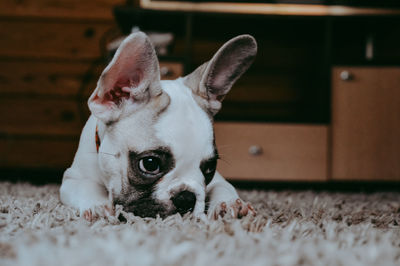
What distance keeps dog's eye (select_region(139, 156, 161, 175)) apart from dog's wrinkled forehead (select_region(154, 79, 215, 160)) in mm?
47

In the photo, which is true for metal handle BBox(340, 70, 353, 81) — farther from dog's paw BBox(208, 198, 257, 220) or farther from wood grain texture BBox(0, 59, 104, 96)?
wood grain texture BBox(0, 59, 104, 96)

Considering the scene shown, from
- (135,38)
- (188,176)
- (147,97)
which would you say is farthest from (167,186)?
(135,38)

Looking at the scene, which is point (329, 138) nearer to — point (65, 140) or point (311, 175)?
point (311, 175)

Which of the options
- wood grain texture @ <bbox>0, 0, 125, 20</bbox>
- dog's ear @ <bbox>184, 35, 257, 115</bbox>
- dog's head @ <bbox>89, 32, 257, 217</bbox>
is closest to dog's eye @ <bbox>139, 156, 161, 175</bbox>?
dog's head @ <bbox>89, 32, 257, 217</bbox>

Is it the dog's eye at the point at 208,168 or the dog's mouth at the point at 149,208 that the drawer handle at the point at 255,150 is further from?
the dog's mouth at the point at 149,208

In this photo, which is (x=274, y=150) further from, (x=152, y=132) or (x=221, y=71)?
(x=152, y=132)

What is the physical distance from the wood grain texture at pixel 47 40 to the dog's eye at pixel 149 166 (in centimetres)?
196

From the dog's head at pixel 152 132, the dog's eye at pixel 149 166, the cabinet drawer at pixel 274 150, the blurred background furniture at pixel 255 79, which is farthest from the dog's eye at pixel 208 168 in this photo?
the cabinet drawer at pixel 274 150

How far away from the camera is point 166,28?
2.32 metres

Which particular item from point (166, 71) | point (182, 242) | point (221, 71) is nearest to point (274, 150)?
point (166, 71)

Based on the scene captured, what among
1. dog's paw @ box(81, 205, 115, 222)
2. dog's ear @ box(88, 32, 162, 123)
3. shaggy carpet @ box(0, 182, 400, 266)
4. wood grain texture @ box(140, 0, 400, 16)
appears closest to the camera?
shaggy carpet @ box(0, 182, 400, 266)

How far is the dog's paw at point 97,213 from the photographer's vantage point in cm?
80

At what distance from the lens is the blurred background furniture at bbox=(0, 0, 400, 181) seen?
1.96m

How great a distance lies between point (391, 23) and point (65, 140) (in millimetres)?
2096
